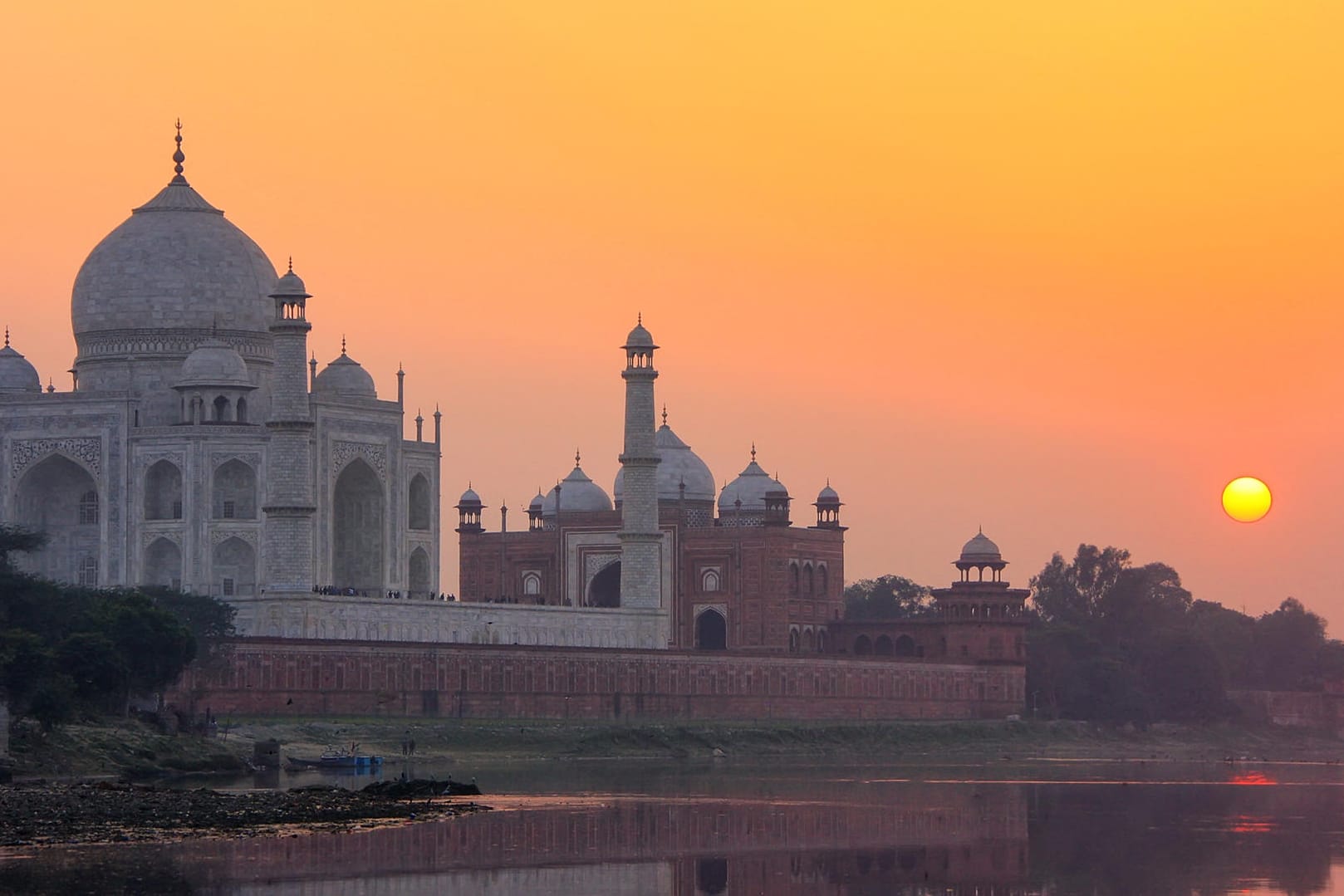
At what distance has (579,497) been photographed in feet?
322

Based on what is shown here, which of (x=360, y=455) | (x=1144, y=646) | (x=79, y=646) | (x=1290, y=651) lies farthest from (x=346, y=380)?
(x=1290, y=651)

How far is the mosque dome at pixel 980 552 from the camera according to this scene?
97062mm

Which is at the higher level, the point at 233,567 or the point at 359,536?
the point at 359,536

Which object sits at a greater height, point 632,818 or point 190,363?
point 190,363

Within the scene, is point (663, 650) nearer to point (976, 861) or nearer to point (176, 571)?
point (176, 571)

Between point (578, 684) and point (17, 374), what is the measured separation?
60.6 ft

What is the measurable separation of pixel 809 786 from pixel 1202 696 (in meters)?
45.2

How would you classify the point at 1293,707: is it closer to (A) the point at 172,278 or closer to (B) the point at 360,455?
(B) the point at 360,455

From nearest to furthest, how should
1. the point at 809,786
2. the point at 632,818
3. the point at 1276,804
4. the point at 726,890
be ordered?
the point at 726,890 < the point at 632,818 < the point at 1276,804 < the point at 809,786

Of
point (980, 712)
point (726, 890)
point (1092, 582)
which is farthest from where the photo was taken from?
point (1092, 582)

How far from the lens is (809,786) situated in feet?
181

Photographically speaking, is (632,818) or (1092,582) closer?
(632,818)

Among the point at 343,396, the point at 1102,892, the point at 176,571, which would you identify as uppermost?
the point at 343,396

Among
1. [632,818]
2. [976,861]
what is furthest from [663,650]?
[976,861]
